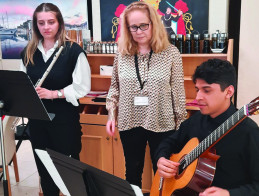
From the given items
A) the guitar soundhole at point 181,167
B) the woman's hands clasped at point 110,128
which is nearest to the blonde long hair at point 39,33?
the woman's hands clasped at point 110,128

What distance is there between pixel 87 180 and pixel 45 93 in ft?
2.92

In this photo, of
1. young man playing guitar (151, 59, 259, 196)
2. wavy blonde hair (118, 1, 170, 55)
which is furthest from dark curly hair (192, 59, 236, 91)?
wavy blonde hair (118, 1, 170, 55)

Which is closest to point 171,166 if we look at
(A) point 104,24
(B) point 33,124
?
(B) point 33,124

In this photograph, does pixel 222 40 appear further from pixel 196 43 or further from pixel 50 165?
pixel 50 165

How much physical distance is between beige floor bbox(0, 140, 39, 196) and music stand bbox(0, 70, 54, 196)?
1.43 m

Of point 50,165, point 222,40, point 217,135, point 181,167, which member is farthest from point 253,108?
point 222,40

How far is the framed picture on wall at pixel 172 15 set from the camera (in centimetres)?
294

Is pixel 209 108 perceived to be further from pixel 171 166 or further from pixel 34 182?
pixel 34 182

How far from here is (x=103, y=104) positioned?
110 inches

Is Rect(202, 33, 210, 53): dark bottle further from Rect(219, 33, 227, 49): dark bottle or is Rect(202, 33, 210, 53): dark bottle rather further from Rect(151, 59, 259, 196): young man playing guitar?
Rect(151, 59, 259, 196): young man playing guitar

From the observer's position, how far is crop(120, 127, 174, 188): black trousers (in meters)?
1.84

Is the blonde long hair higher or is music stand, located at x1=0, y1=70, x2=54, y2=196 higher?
the blonde long hair

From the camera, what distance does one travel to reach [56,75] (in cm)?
185

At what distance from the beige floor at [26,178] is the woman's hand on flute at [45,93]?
55.0 inches
